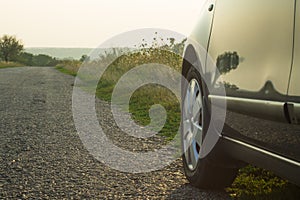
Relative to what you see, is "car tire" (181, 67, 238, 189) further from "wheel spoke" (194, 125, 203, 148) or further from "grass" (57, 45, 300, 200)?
"grass" (57, 45, 300, 200)

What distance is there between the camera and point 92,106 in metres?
8.55

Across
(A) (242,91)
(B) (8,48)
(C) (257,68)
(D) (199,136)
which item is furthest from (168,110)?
(B) (8,48)

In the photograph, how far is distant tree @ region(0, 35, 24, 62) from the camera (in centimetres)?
7576

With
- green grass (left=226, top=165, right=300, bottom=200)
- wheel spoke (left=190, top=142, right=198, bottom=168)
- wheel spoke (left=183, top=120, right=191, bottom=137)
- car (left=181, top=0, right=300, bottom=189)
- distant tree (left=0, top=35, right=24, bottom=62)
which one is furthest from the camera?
distant tree (left=0, top=35, right=24, bottom=62)

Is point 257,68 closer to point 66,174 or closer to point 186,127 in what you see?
point 186,127

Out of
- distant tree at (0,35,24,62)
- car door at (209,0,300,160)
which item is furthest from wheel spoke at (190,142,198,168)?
distant tree at (0,35,24,62)

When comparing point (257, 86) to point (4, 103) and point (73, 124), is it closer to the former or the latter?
point (73, 124)

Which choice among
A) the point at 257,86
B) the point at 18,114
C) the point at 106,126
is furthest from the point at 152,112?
the point at 257,86

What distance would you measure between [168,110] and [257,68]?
17.1 feet

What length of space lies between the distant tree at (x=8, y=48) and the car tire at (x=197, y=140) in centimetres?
7652

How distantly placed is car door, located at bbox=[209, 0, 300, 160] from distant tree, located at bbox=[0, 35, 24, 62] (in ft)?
254

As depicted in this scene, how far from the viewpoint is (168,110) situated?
736cm

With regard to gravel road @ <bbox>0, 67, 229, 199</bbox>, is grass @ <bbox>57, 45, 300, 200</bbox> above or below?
above

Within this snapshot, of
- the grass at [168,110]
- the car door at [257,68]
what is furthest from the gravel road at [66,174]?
the car door at [257,68]
